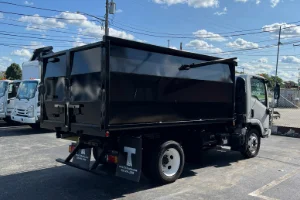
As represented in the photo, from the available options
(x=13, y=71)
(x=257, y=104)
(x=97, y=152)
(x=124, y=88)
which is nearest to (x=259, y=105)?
(x=257, y=104)

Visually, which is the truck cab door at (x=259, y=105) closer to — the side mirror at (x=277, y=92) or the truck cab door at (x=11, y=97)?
the side mirror at (x=277, y=92)

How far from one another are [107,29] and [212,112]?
19678 mm

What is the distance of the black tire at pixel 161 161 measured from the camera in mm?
5898

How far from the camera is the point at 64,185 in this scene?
5957mm

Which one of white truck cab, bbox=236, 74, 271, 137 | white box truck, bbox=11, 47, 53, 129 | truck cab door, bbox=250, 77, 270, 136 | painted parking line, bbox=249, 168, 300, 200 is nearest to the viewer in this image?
painted parking line, bbox=249, 168, 300, 200

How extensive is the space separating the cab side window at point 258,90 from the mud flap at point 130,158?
177 inches

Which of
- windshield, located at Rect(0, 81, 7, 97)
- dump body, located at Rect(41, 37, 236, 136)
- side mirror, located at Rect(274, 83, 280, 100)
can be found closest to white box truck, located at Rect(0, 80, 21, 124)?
windshield, located at Rect(0, 81, 7, 97)

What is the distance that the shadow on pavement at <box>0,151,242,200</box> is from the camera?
17.7ft

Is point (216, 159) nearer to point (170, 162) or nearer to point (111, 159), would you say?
point (170, 162)

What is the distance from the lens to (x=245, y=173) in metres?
7.08

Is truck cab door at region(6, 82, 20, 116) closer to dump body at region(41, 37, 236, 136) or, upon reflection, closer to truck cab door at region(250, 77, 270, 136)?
dump body at region(41, 37, 236, 136)

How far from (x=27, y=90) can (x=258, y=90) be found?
30.8 feet

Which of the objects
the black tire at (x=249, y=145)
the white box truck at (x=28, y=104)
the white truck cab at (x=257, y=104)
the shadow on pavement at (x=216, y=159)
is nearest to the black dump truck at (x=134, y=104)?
the shadow on pavement at (x=216, y=159)

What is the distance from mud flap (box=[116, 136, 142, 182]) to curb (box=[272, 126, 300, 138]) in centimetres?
1084
